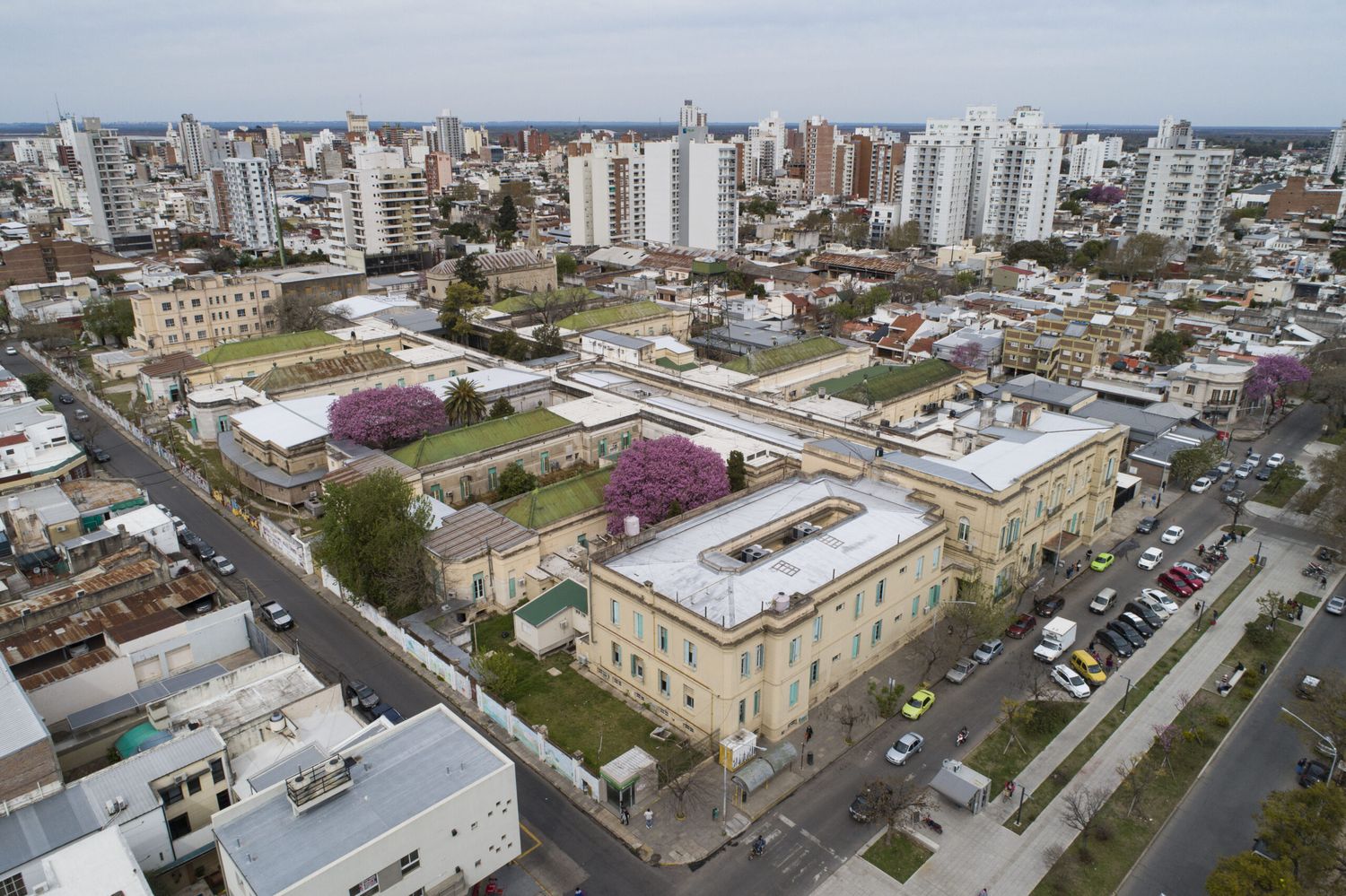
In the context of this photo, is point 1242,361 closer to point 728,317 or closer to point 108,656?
point 728,317

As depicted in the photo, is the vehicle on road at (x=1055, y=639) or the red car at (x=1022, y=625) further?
the red car at (x=1022, y=625)

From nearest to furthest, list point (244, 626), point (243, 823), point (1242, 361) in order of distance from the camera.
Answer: point (243, 823) → point (244, 626) → point (1242, 361)

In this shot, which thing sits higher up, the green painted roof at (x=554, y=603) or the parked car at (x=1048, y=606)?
the green painted roof at (x=554, y=603)

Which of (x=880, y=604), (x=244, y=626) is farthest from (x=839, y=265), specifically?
(x=244, y=626)

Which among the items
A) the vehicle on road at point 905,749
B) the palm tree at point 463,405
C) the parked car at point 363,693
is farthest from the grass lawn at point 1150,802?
the palm tree at point 463,405

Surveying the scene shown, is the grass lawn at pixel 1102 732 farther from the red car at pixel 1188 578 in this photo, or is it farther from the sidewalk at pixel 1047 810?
the red car at pixel 1188 578
